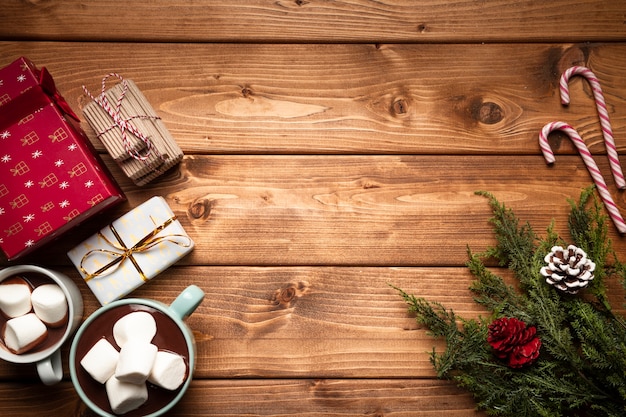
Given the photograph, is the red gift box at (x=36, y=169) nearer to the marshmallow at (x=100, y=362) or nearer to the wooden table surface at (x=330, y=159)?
the wooden table surface at (x=330, y=159)

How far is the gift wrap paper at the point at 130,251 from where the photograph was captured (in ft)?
3.67

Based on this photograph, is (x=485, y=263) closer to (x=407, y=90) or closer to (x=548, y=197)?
(x=548, y=197)

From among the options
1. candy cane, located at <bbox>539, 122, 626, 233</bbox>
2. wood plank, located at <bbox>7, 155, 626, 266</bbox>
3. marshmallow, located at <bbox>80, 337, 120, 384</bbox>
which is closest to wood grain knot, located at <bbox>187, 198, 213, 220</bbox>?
wood plank, located at <bbox>7, 155, 626, 266</bbox>

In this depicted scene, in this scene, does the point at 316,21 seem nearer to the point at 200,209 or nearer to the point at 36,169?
the point at 200,209

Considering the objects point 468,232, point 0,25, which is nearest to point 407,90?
point 468,232

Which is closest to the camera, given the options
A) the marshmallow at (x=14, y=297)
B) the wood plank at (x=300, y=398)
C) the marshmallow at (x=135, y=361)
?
the marshmallow at (x=135, y=361)

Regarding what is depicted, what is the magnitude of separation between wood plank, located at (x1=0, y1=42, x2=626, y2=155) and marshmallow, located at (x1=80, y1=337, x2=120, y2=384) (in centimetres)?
47

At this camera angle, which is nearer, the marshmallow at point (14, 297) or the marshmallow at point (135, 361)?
the marshmallow at point (135, 361)

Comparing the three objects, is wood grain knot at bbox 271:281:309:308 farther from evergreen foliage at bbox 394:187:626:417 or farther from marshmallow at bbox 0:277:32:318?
marshmallow at bbox 0:277:32:318

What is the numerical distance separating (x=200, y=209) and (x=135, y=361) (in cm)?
38

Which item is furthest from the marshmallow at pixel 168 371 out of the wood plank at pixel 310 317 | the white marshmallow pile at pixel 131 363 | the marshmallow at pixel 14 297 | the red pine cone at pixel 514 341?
the red pine cone at pixel 514 341

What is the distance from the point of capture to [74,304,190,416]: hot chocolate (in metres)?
0.99

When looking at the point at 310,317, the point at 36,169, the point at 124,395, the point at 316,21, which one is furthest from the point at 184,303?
the point at 316,21

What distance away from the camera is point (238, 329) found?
46.0 inches
